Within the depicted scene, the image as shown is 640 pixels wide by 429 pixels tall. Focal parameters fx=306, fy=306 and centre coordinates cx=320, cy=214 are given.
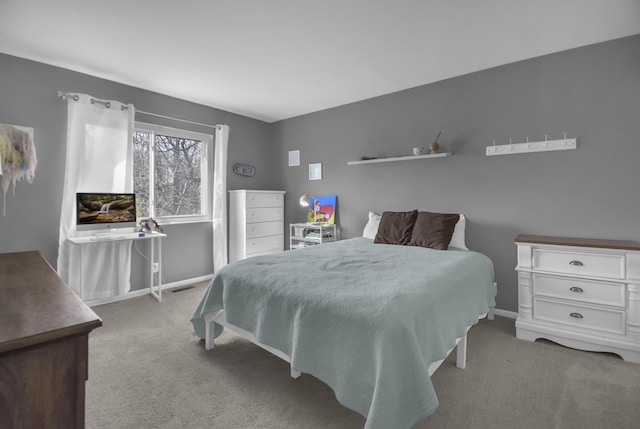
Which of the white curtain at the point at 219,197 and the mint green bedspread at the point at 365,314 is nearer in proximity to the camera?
the mint green bedspread at the point at 365,314

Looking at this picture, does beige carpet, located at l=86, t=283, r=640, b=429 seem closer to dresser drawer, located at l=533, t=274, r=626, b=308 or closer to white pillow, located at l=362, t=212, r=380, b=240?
dresser drawer, located at l=533, t=274, r=626, b=308

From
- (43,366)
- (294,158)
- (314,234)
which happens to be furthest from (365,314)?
(294,158)

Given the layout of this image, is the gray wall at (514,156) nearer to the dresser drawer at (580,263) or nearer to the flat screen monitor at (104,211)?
the dresser drawer at (580,263)

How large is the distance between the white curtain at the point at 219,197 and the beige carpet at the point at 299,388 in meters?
1.80

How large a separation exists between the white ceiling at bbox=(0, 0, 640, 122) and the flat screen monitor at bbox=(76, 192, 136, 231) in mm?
1325

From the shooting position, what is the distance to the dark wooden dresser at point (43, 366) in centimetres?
66

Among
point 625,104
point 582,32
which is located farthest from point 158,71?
point 625,104

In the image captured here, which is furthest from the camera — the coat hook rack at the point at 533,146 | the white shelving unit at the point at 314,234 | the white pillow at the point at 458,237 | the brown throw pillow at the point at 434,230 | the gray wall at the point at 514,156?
the white shelving unit at the point at 314,234

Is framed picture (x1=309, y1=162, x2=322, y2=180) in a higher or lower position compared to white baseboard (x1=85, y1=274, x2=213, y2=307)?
higher

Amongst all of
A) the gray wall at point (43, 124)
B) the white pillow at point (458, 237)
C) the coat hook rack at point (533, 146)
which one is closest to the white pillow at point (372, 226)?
the white pillow at point (458, 237)

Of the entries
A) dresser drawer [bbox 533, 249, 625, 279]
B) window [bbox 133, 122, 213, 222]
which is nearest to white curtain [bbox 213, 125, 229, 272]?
window [bbox 133, 122, 213, 222]

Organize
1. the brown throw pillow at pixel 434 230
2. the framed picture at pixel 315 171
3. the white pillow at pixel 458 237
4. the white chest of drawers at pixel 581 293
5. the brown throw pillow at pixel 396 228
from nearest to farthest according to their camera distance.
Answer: the white chest of drawers at pixel 581 293
the brown throw pillow at pixel 434 230
the white pillow at pixel 458 237
the brown throw pillow at pixel 396 228
the framed picture at pixel 315 171

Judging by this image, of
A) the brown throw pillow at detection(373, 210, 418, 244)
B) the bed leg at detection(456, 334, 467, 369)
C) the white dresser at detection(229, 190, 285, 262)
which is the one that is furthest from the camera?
the white dresser at detection(229, 190, 285, 262)

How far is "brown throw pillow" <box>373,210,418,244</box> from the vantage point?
3.31 metres
